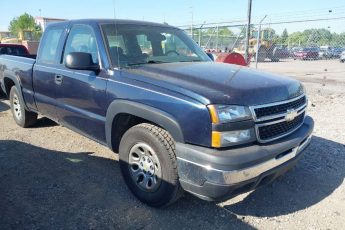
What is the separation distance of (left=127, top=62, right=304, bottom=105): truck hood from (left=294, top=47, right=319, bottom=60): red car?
30554 millimetres

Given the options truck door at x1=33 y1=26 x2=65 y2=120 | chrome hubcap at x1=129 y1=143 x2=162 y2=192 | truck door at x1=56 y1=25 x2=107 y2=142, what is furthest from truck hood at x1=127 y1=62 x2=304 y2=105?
truck door at x1=33 y1=26 x2=65 y2=120

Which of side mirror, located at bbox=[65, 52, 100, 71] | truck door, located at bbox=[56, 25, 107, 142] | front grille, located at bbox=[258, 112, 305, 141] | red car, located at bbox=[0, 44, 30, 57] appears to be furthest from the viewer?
red car, located at bbox=[0, 44, 30, 57]

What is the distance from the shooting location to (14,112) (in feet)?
20.6

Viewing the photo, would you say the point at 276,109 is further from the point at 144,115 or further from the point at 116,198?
the point at 116,198

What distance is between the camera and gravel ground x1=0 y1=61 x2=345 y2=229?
3162 millimetres

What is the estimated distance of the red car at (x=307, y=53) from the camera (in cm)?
3159

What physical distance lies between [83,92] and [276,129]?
2.21 m

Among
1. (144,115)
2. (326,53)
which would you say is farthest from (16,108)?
(326,53)

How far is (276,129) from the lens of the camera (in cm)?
306

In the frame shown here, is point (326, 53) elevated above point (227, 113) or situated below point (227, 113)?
below

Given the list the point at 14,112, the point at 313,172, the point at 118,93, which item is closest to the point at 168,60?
the point at 118,93

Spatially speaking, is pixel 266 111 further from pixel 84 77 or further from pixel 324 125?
pixel 324 125

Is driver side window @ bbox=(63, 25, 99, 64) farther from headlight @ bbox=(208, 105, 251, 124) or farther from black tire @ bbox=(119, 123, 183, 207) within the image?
headlight @ bbox=(208, 105, 251, 124)

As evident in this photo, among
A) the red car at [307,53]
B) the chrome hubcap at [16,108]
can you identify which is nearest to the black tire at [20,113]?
the chrome hubcap at [16,108]
